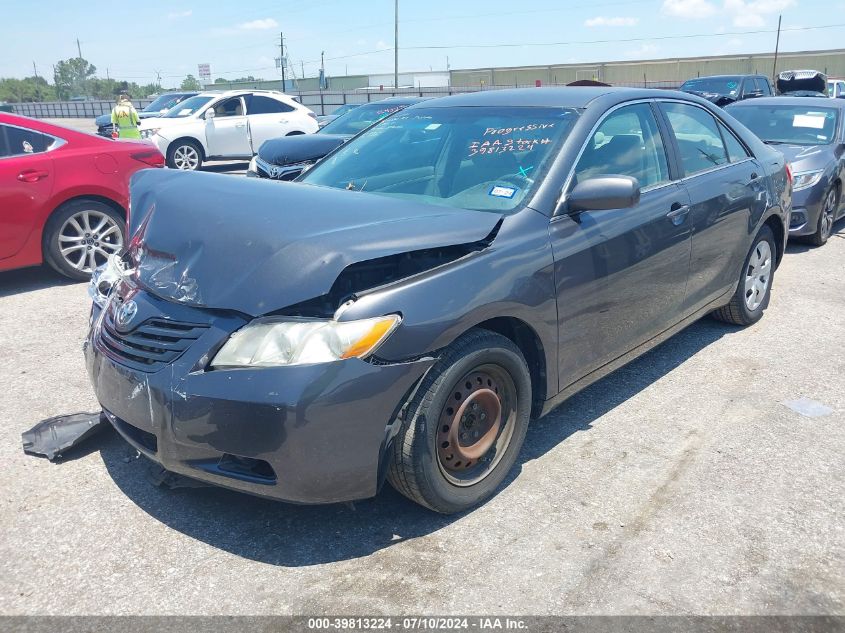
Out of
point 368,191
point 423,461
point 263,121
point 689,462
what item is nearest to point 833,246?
point 689,462

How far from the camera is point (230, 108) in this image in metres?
15.8

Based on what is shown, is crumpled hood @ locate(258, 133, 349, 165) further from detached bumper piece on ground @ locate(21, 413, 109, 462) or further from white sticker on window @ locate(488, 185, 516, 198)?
detached bumper piece on ground @ locate(21, 413, 109, 462)

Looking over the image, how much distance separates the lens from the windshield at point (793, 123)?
8562 millimetres

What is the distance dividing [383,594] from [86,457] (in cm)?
181

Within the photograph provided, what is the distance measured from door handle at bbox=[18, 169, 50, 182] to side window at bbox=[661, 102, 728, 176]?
201 inches

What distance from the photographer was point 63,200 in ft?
21.3

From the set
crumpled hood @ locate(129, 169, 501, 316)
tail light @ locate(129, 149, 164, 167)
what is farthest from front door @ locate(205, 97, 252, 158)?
crumpled hood @ locate(129, 169, 501, 316)

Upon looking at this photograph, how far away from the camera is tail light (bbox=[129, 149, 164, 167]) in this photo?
7.02 meters

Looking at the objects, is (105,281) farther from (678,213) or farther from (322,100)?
(322,100)

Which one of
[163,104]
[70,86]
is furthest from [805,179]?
[70,86]

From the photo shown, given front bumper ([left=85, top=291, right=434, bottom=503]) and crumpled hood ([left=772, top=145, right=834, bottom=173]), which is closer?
front bumper ([left=85, top=291, right=434, bottom=503])

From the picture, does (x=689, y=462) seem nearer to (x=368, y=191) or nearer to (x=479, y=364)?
(x=479, y=364)

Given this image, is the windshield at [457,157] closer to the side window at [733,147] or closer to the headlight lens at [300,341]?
the headlight lens at [300,341]

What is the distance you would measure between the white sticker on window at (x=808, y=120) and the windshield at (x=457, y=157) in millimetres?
6374
